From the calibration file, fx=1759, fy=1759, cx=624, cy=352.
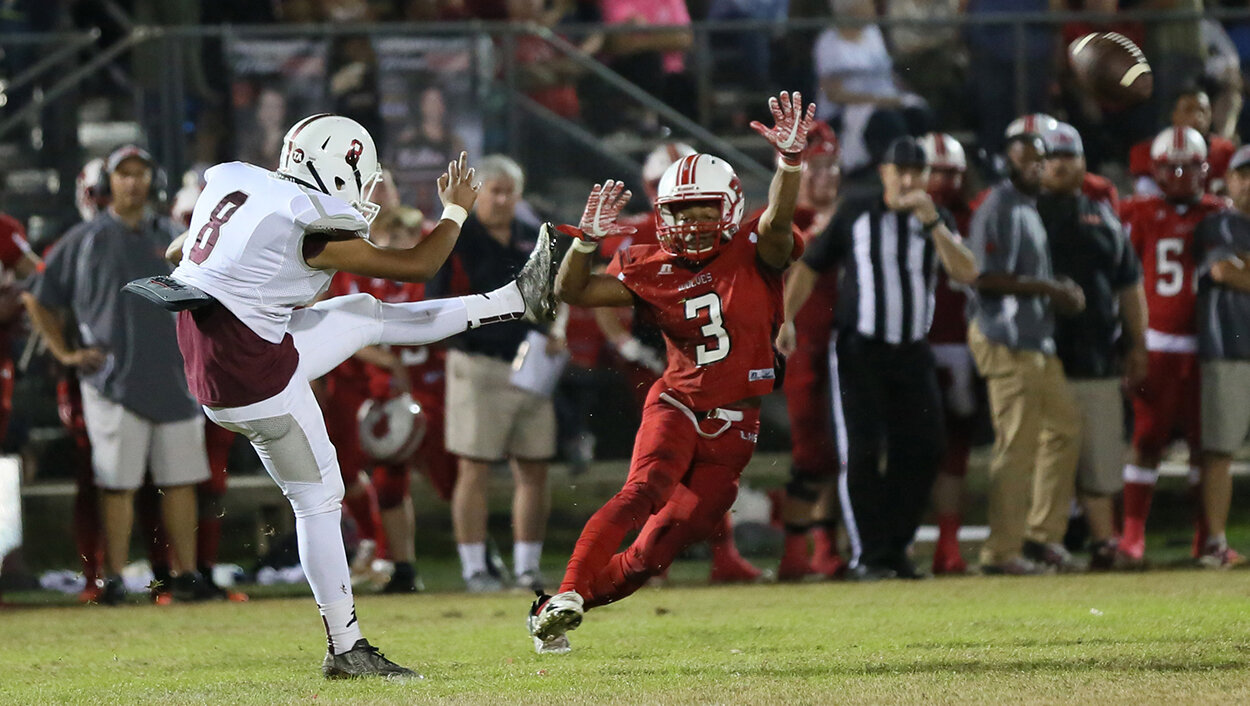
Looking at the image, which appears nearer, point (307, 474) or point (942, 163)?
point (307, 474)

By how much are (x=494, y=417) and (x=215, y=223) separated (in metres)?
3.48

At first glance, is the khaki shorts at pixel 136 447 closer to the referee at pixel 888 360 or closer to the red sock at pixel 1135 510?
Result: the referee at pixel 888 360

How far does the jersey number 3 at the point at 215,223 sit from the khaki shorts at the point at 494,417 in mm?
3427

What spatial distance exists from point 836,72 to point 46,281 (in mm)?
4501

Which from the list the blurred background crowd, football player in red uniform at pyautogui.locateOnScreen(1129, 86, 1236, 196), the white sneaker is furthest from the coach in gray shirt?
the white sneaker

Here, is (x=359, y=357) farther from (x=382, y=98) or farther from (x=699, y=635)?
(x=699, y=635)

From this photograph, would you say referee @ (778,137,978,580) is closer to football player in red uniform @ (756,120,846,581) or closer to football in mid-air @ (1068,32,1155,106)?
football player in red uniform @ (756,120,846,581)

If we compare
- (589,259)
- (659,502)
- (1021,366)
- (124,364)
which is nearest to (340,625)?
(659,502)

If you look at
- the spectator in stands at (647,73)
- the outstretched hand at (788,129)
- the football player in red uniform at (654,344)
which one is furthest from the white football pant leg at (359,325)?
the spectator in stands at (647,73)

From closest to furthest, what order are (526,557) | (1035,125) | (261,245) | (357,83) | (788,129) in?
(261,245) → (788,129) → (526,557) → (1035,125) → (357,83)

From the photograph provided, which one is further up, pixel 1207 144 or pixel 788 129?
pixel 1207 144

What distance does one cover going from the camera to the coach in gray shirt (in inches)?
356

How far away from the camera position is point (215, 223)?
5.77 meters

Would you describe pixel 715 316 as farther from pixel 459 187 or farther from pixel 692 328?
pixel 459 187
